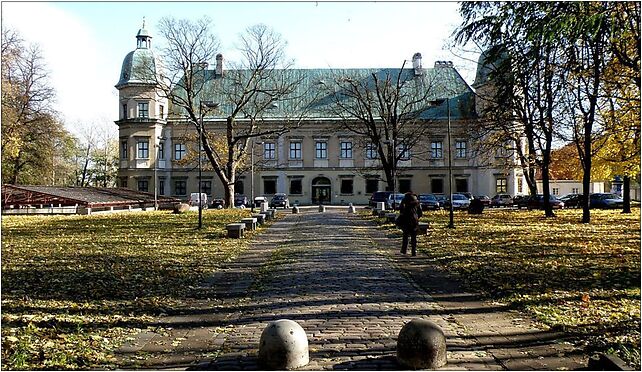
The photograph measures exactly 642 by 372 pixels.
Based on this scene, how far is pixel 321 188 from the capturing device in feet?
239

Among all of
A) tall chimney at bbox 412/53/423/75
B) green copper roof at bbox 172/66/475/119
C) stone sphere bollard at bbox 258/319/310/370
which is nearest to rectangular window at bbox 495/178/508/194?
green copper roof at bbox 172/66/475/119

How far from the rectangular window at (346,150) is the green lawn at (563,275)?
50.2 m

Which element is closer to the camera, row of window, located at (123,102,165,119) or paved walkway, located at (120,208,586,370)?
paved walkway, located at (120,208,586,370)

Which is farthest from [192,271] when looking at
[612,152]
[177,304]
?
[612,152]

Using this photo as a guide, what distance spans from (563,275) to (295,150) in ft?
201

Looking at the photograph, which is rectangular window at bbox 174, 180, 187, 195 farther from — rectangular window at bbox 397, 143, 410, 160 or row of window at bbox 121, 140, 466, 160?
rectangular window at bbox 397, 143, 410, 160

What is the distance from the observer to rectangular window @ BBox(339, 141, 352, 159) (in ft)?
238

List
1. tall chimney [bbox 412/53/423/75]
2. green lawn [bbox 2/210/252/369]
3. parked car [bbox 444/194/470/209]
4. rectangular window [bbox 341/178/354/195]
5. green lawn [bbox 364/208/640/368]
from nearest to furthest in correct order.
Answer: green lawn [bbox 2/210/252/369] → green lawn [bbox 364/208/640/368] → parked car [bbox 444/194/470/209] → rectangular window [bbox 341/178/354/195] → tall chimney [bbox 412/53/423/75]

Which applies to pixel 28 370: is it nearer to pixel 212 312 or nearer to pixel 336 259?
pixel 212 312

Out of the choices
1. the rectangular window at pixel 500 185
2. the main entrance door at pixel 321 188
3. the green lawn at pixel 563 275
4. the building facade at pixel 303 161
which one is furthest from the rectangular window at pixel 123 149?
the green lawn at pixel 563 275

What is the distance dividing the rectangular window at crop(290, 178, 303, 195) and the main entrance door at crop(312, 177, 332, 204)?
1.51 meters

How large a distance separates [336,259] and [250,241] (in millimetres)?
6472

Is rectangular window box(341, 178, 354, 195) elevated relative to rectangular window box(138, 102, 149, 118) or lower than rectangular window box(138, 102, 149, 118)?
lower

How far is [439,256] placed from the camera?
16.1 m
